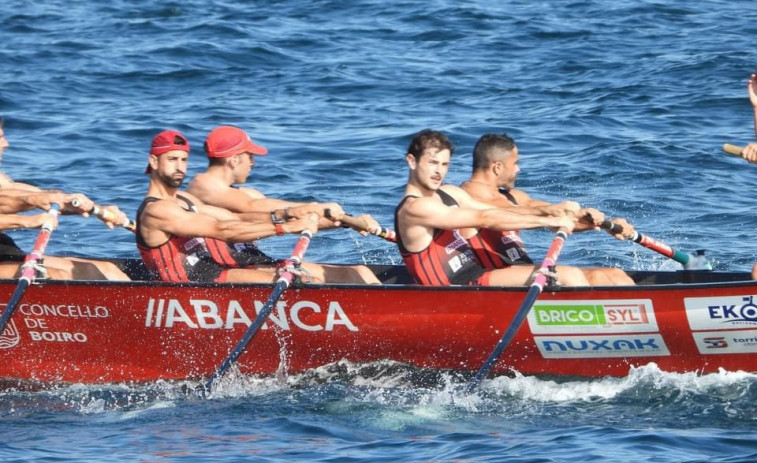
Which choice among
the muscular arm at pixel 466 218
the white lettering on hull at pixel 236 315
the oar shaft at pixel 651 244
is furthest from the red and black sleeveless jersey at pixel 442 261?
the oar shaft at pixel 651 244

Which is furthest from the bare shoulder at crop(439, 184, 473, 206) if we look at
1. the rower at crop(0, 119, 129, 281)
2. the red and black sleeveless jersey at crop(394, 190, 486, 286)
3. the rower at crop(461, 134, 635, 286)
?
the rower at crop(0, 119, 129, 281)

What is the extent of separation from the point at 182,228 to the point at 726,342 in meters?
4.24

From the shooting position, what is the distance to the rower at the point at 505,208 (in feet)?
36.4

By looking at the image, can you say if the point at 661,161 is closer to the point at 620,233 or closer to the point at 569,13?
the point at 620,233

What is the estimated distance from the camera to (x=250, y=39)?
25172 mm

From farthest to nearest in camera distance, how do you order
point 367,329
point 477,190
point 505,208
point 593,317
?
point 477,190
point 505,208
point 367,329
point 593,317

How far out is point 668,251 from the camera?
11.7 metres

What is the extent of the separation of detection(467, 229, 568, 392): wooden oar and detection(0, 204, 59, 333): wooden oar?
3427 mm

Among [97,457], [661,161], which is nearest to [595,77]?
[661,161]

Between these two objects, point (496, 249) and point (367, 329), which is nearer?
point (367, 329)

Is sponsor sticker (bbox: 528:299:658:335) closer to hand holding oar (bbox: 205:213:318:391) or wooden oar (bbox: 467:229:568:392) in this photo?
wooden oar (bbox: 467:229:568:392)

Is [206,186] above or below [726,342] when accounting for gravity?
above

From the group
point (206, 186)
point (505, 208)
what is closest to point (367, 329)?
point (505, 208)

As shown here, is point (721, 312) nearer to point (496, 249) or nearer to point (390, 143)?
point (496, 249)
